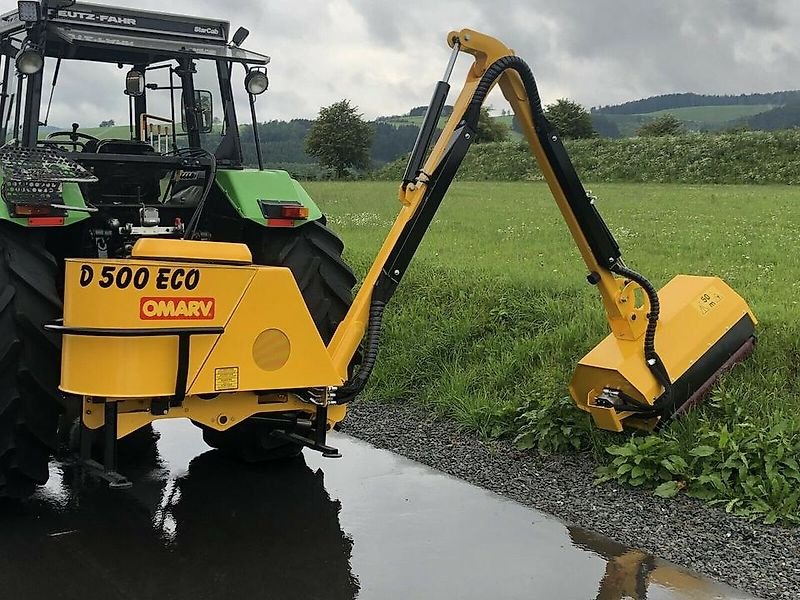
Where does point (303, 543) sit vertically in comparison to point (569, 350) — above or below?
below

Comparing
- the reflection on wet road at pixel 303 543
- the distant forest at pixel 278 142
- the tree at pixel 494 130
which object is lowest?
the reflection on wet road at pixel 303 543

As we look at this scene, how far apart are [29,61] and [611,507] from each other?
3657 millimetres

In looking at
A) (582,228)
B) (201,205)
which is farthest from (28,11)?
(582,228)

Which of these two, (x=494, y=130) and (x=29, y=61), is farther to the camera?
(x=494, y=130)

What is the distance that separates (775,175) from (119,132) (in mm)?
25703

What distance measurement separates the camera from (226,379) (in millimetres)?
3846

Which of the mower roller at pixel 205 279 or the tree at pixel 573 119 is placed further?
the tree at pixel 573 119

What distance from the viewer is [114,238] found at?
473cm

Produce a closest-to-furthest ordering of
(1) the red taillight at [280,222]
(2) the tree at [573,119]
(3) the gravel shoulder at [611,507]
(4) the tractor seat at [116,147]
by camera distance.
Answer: (3) the gravel shoulder at [611,507] < (1) the red taillight at [280,222] < (4) the tractor seat at [116,147] < (2) the tree at [573,119]

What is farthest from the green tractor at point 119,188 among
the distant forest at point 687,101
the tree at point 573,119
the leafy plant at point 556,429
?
the distant forest at point 687,101

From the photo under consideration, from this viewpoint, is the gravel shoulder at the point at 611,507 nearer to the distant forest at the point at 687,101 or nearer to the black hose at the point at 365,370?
the black hose at the point at 365,370

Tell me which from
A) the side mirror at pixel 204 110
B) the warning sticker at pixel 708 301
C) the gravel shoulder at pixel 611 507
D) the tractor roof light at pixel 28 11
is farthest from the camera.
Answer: the side mirror at pixel 204 110

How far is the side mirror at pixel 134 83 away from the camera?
18.2ft

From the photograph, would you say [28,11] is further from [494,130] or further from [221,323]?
[494,130]
